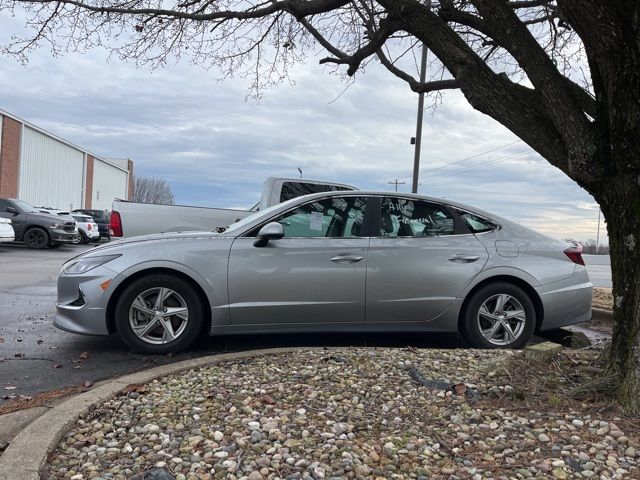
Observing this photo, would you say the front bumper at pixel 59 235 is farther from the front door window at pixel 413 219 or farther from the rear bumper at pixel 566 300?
the rear bumper at pixel 566 300

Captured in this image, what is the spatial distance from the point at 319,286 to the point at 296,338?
→ 1.03 metres

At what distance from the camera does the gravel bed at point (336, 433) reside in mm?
2564

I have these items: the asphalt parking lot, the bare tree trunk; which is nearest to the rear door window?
the asphalt parking lot

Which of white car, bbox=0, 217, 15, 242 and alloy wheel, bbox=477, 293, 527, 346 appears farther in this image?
white car, bbox=0, 217, 15, 242

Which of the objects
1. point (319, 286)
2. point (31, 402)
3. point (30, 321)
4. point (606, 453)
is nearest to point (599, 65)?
point (606, 453)

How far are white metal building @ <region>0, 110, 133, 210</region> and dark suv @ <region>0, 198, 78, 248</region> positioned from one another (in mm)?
13524

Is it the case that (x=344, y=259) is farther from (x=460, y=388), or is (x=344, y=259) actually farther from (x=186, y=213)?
(x=186, y=213)

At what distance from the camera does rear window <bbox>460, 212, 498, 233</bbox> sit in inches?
216

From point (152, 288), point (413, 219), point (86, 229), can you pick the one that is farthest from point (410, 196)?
point (86, 229)

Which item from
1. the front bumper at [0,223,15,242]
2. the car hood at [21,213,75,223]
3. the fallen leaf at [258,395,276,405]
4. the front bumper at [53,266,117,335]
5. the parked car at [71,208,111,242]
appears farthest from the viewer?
the parked car at [71,208,111,242]

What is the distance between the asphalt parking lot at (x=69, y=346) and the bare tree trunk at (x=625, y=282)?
2413 millimetres

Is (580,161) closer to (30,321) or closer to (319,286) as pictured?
(319,286)

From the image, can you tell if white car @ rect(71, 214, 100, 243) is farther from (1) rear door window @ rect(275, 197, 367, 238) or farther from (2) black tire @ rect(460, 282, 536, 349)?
(2) black tire @ rect(460, 282, 536, 349)

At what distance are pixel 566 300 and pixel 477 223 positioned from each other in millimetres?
1149
